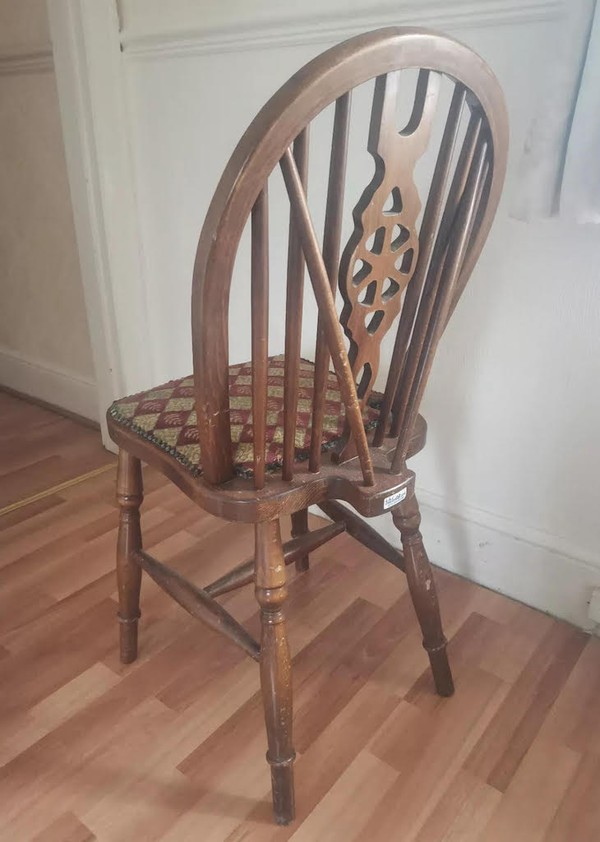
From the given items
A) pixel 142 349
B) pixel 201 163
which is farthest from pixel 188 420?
pixel 142 349

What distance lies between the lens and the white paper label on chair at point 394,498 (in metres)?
0.80

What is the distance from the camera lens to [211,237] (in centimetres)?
58

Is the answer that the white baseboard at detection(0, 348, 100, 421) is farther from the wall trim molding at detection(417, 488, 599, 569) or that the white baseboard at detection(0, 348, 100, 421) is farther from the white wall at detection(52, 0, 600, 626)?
the wall trim molding at detection(417, 488, 599, 569)

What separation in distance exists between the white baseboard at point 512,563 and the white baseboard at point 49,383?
1.11m

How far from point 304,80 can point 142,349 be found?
1.29 meters

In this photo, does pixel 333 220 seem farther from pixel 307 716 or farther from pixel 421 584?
pixel 307 716

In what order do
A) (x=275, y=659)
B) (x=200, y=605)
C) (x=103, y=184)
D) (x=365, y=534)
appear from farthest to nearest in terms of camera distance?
(x=103, y=184), (x=365, y=534), (x=200, y=605), (x=275, y=659)

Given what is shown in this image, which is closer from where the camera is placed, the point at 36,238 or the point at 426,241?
the point at 426,241

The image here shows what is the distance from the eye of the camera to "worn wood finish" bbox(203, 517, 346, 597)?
1068mm

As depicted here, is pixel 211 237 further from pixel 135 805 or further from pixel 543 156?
pixel 135 805

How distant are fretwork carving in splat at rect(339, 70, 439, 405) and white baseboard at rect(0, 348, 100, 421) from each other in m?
1.53

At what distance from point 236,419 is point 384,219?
35cm

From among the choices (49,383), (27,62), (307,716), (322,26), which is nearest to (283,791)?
(307,716)

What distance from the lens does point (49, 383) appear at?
7.21ft
